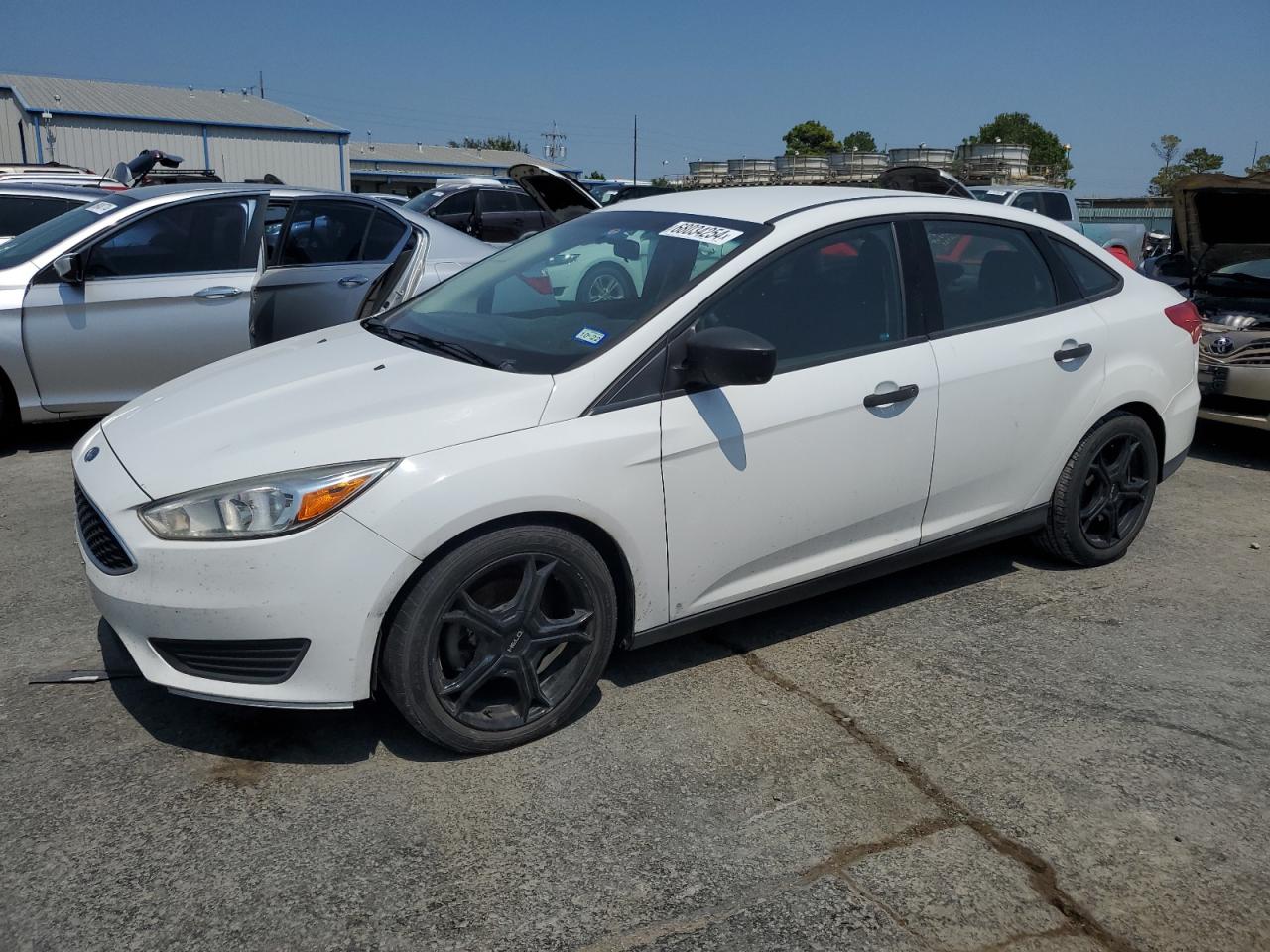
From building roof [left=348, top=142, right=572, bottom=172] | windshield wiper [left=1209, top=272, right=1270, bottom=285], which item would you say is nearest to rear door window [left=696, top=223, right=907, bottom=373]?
windshield wiper [left=1209, top=272, right=1270, bottom=285]

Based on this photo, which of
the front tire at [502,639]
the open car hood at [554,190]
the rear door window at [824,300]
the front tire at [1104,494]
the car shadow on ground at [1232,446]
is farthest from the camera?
the car shadow on ground at [1232,446]

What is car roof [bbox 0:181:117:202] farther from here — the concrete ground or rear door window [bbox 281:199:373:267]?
the concrete ground

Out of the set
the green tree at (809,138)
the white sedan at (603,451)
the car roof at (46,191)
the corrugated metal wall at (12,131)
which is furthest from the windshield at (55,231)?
the green tree at (809,138)

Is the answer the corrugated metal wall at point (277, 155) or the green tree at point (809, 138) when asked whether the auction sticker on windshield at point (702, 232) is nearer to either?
the corrugated metal wall at point (277, 155)

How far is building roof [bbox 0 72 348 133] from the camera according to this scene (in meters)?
42.7

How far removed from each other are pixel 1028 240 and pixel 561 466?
245 cm

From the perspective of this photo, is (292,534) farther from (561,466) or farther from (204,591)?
(561,466)

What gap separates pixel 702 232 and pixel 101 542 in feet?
7.07

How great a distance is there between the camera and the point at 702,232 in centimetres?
374

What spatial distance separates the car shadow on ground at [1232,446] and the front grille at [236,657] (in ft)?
19.7

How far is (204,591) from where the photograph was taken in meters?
2.84

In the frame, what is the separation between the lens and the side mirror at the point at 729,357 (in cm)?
317

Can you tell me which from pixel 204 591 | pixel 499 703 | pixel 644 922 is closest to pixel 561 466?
pixel 499 703

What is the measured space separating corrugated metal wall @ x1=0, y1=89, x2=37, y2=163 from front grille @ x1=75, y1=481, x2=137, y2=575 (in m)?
45.3
